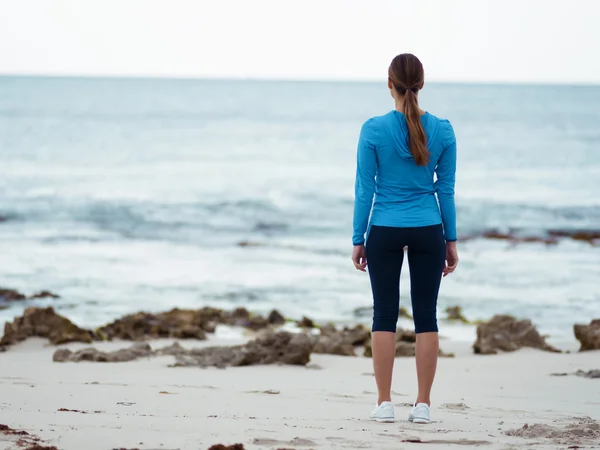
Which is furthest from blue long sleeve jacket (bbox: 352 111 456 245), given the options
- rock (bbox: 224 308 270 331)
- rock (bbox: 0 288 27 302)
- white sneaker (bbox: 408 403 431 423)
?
rock (bbox: 0 288 27 302)

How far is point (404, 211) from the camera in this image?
393cm

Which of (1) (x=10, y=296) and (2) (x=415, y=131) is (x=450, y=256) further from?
(1) (x=10, y=296)

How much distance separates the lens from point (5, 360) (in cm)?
652

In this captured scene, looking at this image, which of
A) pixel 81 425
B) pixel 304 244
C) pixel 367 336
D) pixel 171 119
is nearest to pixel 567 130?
pixel 171 119

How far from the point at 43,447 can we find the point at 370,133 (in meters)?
2.07

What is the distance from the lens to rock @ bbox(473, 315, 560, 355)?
7.27 meters

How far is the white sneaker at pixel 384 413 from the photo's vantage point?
396 cm

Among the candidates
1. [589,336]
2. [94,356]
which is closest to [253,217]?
[589,336]

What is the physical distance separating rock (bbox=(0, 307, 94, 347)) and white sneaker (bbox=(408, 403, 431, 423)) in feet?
14.6

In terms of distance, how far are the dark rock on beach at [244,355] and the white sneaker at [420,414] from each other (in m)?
Result: 2.41

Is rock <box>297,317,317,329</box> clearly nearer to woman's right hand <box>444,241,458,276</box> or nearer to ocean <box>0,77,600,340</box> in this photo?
ocean <box>0,77,600,340</box>

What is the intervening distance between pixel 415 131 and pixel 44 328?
16.7ft

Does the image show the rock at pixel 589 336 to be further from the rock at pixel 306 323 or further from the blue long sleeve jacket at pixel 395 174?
the blue long sleeve jacket at pixel 395 174

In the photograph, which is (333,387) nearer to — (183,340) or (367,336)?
(367,336)
